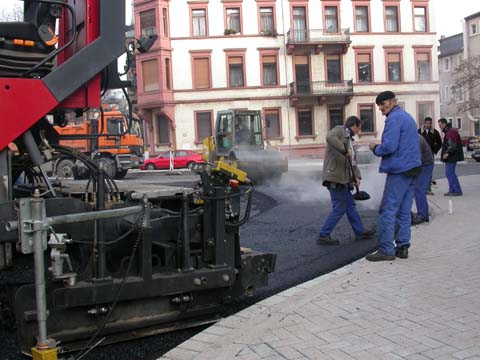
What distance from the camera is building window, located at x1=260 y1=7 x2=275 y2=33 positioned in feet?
131

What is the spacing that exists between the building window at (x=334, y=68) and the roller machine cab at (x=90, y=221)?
37.6m

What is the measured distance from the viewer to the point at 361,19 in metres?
41.3

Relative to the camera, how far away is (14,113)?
363 cm

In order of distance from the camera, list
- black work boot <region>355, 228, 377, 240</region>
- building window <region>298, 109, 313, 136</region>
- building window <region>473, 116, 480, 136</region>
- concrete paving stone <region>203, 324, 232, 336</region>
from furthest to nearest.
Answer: building window <region>473, 116, 480, 136</region>, building window <region>298, 109, 313, 136</region>, black work boot <region>355, 228, 377, 240</region>, concrete paving stone <region>203, 324, 232, 336</region>

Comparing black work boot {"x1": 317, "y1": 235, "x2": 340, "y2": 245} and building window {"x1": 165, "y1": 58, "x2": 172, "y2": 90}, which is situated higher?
Answer: building window {"x1": 165, "y1": 58, "x2": 172, "y2": 90}

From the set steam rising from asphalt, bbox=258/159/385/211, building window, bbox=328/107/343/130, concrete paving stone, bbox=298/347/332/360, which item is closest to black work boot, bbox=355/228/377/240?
steam rising from asphalt, bbox=258/159/385/211

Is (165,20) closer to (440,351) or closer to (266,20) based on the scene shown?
(266,20)

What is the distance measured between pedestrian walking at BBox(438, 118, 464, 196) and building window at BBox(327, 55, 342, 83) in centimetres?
2893

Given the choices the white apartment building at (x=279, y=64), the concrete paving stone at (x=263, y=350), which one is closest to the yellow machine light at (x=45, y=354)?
the concrete paving stone at (x=263, y=350)

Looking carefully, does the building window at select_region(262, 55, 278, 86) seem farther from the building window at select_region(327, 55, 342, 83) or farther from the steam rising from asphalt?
the steam rising from asphalt

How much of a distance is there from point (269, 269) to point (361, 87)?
37.9m

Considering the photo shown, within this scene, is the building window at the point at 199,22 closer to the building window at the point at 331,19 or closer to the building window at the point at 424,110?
the building window at the point at 331,19

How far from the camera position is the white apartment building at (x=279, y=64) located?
38.9 metres

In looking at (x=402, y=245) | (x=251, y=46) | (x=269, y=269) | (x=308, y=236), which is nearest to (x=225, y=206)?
(x=269, y=269)
